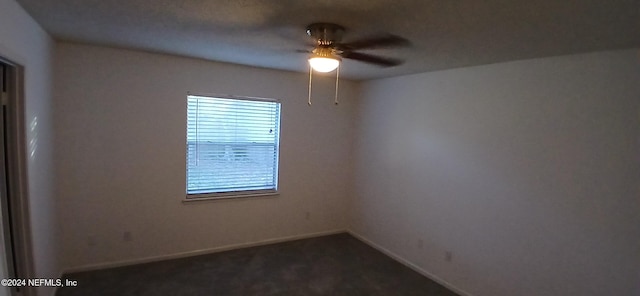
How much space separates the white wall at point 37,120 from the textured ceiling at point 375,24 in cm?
15

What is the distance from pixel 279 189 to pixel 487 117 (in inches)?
103

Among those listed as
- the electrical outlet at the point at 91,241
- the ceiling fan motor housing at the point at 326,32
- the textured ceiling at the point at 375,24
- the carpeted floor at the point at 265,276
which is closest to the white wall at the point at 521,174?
the textured ceiling at the point at 375,24

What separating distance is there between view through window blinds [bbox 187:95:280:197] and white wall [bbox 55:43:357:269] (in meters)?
0.11

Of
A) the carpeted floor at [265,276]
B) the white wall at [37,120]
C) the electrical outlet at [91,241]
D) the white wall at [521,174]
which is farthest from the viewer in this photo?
the electrical outlet at [91,241]

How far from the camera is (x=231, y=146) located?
391 centimetres

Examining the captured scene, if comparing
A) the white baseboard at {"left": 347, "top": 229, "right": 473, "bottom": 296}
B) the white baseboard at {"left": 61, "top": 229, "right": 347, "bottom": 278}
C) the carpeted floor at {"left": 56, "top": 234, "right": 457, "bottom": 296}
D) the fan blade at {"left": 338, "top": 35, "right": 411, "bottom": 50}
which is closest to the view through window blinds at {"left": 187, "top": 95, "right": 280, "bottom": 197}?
the white baseboard at {"left": 61, "top": 229, "right": 347, "bottom": 278}

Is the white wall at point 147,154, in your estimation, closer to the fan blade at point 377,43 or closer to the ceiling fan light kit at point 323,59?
the fan blade at point 377,43

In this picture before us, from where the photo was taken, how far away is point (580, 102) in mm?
2369

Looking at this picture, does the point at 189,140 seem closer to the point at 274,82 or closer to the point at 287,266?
the point at 274,82

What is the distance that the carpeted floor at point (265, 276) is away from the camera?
9.85 ft

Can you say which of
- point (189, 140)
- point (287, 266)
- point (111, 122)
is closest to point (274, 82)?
point (189, 140)

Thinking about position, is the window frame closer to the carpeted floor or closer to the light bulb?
the carpeted floor

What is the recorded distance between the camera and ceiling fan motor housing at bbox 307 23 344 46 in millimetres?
2016

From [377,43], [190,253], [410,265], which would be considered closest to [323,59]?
[377,43]
